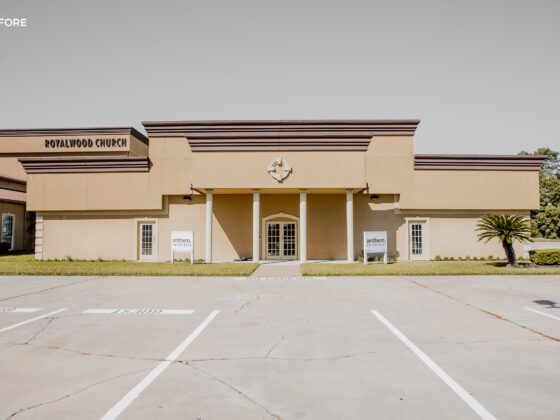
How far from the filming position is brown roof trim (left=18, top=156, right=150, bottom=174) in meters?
22.0

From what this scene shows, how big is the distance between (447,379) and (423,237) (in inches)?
747

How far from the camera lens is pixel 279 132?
20672 mm

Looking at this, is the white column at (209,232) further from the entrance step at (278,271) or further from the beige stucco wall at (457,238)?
the beige stucco wall at (457,238)

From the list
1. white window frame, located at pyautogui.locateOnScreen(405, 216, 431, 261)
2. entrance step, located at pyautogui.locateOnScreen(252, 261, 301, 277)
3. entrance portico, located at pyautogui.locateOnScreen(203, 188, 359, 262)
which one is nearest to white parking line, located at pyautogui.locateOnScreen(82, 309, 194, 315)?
entrance step, located at pyautogui.locateOnScreen(252, 261, 301, 277)

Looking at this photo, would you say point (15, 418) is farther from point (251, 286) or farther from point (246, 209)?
point (246, 209)

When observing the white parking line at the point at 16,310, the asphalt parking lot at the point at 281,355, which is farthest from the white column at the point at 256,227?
the white parking line at the point at 16,310

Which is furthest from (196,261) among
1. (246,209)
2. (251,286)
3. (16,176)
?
(16,176)

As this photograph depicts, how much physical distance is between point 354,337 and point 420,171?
1775 cm

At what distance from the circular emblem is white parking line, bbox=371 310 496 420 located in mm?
13829

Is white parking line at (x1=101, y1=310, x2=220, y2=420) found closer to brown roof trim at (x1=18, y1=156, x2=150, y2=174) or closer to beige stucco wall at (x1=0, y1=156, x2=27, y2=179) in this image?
brown roof trim at (x1=18, y1=156, x2=150, y2=174)

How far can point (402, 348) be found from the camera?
19.4 ft

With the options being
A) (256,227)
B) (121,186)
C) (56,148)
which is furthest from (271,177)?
(56,148)

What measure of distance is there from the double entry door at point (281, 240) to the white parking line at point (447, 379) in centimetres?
1566

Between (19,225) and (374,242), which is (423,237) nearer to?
(374,242)
